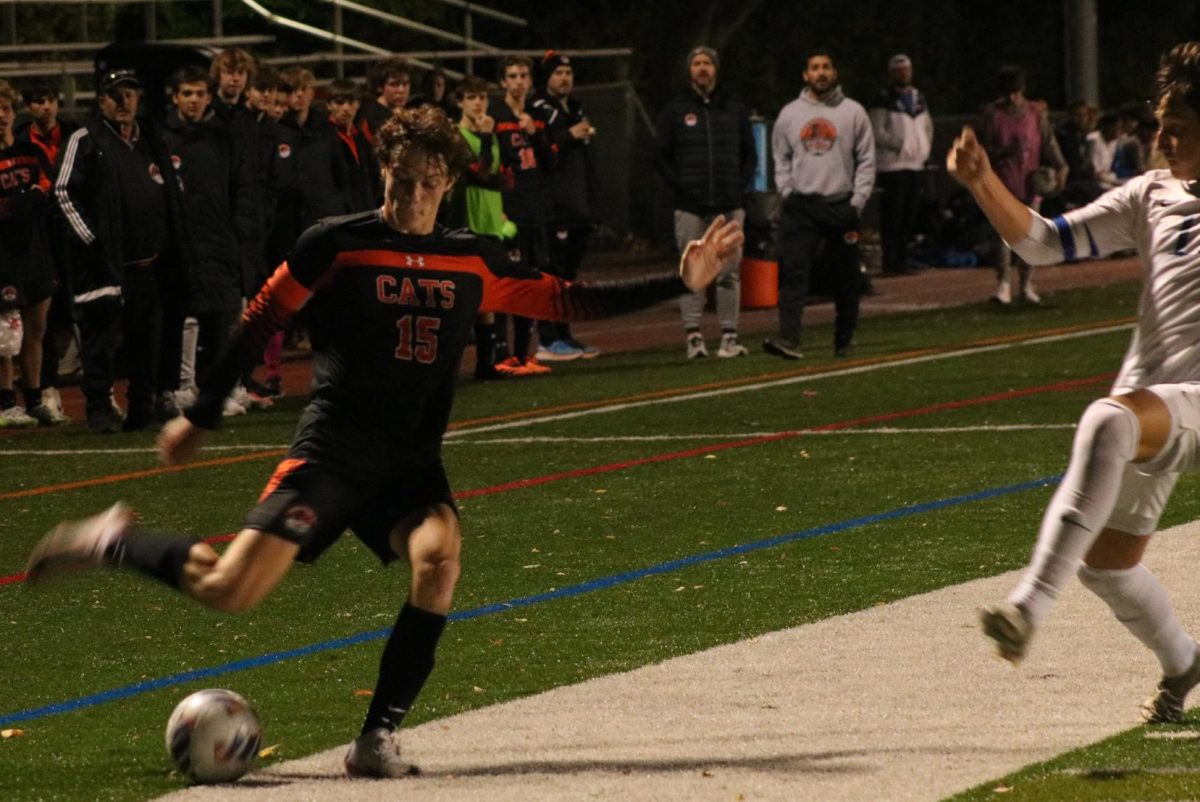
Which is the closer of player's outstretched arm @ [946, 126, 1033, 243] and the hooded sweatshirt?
player's outstretched arm @ [946, 126, 1033, 243]

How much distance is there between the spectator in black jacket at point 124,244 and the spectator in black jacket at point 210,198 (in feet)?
0.67

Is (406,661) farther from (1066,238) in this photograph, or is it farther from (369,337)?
(1066,238)

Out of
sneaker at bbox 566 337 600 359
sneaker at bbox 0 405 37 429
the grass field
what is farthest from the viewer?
sneaker at bbox 566 337 600 359

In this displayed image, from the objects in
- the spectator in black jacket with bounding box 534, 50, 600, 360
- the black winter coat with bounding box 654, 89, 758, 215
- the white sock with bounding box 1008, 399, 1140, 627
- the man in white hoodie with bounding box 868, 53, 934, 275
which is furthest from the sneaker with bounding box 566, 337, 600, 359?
the white sock with bounding box 1008, 399, 1140, 627

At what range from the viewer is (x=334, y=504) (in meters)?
6.05

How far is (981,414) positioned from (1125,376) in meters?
7.57

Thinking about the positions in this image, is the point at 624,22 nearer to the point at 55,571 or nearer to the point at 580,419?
the point at 580,419

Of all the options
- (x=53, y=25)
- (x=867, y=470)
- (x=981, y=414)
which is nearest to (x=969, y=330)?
(x=981, y=414)

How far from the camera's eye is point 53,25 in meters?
26.9

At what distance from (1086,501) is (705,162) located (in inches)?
465

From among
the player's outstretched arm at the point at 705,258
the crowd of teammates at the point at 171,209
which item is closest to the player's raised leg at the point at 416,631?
the player's outstretched arm at the point at 705,258

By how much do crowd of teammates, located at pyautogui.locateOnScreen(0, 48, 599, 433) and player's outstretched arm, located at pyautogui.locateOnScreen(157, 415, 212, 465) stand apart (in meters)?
7.25

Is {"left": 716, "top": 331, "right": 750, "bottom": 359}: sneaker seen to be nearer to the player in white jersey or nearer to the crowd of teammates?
the crowd of teammates

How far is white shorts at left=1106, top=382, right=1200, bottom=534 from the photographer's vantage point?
18.9ft
